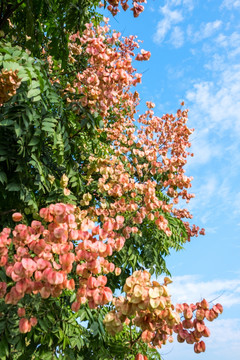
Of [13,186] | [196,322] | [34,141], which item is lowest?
[196,322]

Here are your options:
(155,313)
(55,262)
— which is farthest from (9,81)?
(155,313)

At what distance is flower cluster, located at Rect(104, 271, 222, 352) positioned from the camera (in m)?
2.57

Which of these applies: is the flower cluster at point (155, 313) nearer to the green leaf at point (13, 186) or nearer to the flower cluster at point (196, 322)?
the flower cluster at point (196, 322)

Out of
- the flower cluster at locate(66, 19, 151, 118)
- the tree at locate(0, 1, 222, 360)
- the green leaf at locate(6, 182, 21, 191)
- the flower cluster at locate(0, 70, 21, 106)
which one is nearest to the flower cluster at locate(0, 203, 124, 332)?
the tree at locate(0, 1, 222, 360)

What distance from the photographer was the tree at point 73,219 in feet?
10.2

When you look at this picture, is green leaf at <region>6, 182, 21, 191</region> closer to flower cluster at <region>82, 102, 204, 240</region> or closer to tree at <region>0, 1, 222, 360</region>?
tree at <region>0, 1, 222, 360</region>

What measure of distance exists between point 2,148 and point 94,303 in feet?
7.44

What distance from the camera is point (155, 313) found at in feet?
8.85

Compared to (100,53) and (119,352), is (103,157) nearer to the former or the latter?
(100,53)

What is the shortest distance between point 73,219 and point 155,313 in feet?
3.95

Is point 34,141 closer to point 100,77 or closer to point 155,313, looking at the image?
point 100,77

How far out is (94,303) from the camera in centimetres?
329

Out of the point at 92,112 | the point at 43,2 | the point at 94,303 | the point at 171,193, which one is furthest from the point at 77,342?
the point at 43,2

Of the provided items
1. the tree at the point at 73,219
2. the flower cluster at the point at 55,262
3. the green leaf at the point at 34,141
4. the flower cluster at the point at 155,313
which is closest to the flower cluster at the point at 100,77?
the tree at the point at 73,219
